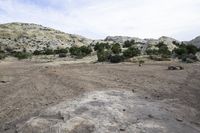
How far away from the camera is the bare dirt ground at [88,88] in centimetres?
1205

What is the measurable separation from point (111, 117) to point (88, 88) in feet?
15.9

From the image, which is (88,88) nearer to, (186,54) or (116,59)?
(116,59)

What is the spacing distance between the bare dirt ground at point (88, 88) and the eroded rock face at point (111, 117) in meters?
0.41

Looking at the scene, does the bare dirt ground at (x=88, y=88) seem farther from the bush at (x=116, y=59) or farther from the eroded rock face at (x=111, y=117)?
the bush at (x=116, y=59)

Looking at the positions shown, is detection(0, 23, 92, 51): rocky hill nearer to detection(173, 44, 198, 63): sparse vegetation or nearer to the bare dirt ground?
detection(173, 44, 198, 63): sparse vegetation

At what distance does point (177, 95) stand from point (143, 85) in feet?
8.12

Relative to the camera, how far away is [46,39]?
79.7 m

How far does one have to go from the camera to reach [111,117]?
1062cm

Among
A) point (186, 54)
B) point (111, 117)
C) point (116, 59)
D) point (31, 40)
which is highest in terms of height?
point (31, 40)

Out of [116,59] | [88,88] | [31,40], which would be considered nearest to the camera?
[88,88]

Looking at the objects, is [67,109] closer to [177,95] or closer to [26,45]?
[177,95]

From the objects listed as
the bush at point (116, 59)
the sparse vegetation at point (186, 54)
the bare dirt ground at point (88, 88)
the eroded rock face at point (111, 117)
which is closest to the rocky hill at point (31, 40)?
the sparse vegetation at point (186, 54)

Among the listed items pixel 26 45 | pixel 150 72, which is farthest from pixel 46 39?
pixel 150 72

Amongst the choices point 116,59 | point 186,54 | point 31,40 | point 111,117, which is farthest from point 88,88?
point 31,40
